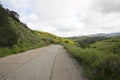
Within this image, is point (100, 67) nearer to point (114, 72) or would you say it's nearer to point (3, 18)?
point (114, 72)

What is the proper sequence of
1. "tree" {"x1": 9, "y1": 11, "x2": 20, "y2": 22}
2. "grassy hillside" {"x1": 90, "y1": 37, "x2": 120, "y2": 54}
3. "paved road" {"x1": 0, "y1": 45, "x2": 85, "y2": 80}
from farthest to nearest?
"tree" {"x1": 9, "y1": 11, "x2": 20, "y2": 22} → "grassy hillside" {"x1": 90, "y1": 37, "x2": 120, "y2": 54} → "paved road" {"x1": 0, "y1": 45, "x2": 85, "y2": 80}

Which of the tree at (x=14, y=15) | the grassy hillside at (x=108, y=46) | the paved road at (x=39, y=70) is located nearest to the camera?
the paved road at (x=39, y=70)

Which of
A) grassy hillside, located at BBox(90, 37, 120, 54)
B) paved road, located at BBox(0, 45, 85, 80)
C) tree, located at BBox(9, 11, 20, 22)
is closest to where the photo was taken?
paved road, located at BBox(0, 45, 85, 80)

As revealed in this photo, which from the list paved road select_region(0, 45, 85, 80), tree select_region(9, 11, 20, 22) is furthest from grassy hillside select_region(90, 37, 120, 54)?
tree select_region(9, 11, 20, 22)

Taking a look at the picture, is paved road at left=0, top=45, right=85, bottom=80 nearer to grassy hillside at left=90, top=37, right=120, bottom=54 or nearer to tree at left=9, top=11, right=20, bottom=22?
grassy hillside at left=90, top=37, right=120, bottom=54

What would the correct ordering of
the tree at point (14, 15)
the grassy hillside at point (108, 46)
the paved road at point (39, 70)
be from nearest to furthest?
the paved road at point (39, 70), the grassy hillside at point (108, 46), the tree at point (14, 15)

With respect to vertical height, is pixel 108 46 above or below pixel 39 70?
below

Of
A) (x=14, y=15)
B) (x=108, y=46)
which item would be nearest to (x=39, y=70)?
(x=14, y=15)

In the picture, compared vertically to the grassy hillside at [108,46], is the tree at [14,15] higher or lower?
higher

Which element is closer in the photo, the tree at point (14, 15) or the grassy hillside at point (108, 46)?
the grassy hillside at point (108, 46)

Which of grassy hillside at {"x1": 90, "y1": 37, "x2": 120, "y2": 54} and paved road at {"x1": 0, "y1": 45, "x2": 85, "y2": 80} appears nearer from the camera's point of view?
paved road at {"x1": 0, "y1": 45, "x2": 85, "y2": 80}

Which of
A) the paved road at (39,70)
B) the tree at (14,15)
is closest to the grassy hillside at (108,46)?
the paved road at (39,70)

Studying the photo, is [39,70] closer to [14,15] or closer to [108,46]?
[14,15]

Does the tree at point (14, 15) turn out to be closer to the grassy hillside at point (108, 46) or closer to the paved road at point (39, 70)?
the grassy hillside at point (108, 46)
